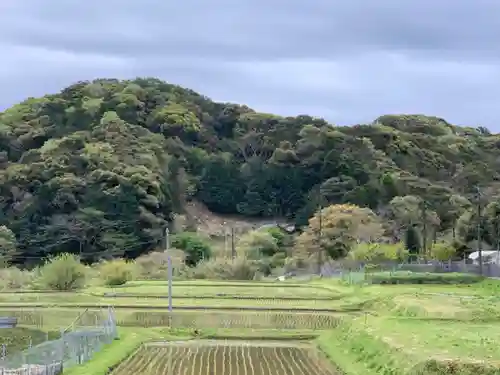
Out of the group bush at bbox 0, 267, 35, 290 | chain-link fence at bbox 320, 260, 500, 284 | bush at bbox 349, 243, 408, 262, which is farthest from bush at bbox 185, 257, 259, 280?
bush at bbox 0, 267, 35, 290

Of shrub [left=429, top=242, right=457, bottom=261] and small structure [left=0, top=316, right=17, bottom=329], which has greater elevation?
shrub [left=429, top=242, right=457, bottom=261]

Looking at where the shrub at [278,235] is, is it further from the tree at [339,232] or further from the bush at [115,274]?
the bush at [115,274]

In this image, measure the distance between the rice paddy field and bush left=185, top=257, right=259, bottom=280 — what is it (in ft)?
50.5

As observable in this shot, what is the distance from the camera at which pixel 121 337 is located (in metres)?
31.9

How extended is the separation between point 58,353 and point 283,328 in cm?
1459

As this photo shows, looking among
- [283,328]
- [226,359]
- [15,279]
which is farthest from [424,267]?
[226,359]

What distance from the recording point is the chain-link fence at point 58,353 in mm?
20875

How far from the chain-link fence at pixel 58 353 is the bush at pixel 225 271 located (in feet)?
124

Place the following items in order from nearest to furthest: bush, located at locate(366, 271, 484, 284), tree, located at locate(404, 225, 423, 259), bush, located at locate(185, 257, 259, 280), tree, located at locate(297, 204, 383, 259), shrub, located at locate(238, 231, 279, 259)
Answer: bush, located at locate(366, 271, 484, 284) → bush, located at locate(185, 257, 259, 280) → tree, located at locate(404, 225, 423, 259) → tree, located at locate(297, 204, 383, 259) → shrub, located at locate(238, 231, 279, 259)

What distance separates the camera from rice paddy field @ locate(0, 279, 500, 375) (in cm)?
2286

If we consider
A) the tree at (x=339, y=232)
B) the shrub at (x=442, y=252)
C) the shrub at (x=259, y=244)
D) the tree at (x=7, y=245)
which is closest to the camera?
the shrub at (x=442, y=252)

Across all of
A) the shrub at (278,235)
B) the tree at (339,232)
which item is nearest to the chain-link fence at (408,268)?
the tree at (339,232)

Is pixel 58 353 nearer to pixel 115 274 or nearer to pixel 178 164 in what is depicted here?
pixel 115 274

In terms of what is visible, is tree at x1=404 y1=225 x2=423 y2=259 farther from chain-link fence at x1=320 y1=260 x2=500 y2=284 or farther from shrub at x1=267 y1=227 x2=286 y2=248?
shrub at x1=267 y1=227 x2=286 y2=248
